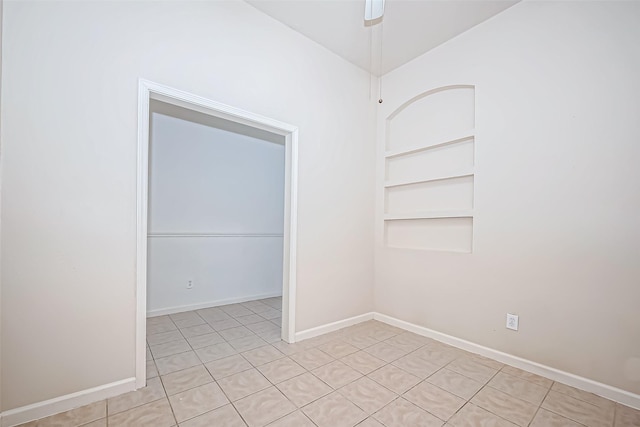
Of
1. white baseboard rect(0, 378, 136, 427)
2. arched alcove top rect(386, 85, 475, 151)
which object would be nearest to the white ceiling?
arched alcove top rect(386, 85, 475, 151)

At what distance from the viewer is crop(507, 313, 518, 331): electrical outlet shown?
2.18m

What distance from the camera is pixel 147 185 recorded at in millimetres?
2061

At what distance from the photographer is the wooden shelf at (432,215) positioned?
2502 mm

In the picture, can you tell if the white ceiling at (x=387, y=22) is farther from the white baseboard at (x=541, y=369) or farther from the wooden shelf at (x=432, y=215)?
the white baseboard at (x=541, y=369)

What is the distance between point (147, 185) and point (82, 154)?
46 cm

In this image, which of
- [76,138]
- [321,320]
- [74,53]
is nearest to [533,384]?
[321,320]

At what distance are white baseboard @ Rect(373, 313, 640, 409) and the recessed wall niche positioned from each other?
81cm

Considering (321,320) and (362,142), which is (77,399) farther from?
(362,142)

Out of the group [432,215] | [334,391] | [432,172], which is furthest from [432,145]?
[334,391]

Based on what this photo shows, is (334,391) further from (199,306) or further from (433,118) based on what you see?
(433,118)

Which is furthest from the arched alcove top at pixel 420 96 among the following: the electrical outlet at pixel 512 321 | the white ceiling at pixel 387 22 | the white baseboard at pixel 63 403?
the white baseboard at pixel 63 403

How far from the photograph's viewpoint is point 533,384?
76.1 inches

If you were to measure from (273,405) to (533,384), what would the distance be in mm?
1767

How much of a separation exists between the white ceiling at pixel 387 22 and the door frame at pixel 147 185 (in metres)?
0.93
